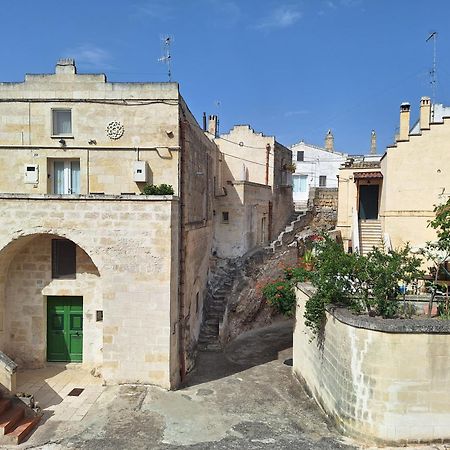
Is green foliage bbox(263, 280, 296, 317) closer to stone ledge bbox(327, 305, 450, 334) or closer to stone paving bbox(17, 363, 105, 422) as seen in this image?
stone ledge bbox(327, 305, 450, 334)

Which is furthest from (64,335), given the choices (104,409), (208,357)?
(208,357)

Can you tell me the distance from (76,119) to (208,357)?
10.3 m

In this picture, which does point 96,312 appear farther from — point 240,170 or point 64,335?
point 240,170

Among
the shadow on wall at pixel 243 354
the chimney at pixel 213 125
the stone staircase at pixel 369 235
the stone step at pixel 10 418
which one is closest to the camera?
the stone step at pixel 10 418

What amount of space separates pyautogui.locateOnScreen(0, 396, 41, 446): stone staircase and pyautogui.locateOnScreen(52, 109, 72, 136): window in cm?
849

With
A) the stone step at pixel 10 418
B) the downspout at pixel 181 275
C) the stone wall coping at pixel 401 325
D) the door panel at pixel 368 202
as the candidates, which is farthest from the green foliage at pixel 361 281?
the door panel at pixel 368 202

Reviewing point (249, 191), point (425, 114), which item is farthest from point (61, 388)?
point (425, 114)

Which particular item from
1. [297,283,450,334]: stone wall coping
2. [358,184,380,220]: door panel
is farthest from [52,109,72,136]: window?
[358,184,380,220]: door panel

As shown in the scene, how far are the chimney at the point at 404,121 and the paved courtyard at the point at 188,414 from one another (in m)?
13.2

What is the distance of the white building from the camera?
133ft

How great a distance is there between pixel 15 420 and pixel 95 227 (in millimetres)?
5288

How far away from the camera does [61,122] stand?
45.3ft

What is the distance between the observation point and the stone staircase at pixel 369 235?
21547 mm

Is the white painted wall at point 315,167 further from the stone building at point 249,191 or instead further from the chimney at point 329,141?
the stone building at point 249,191
